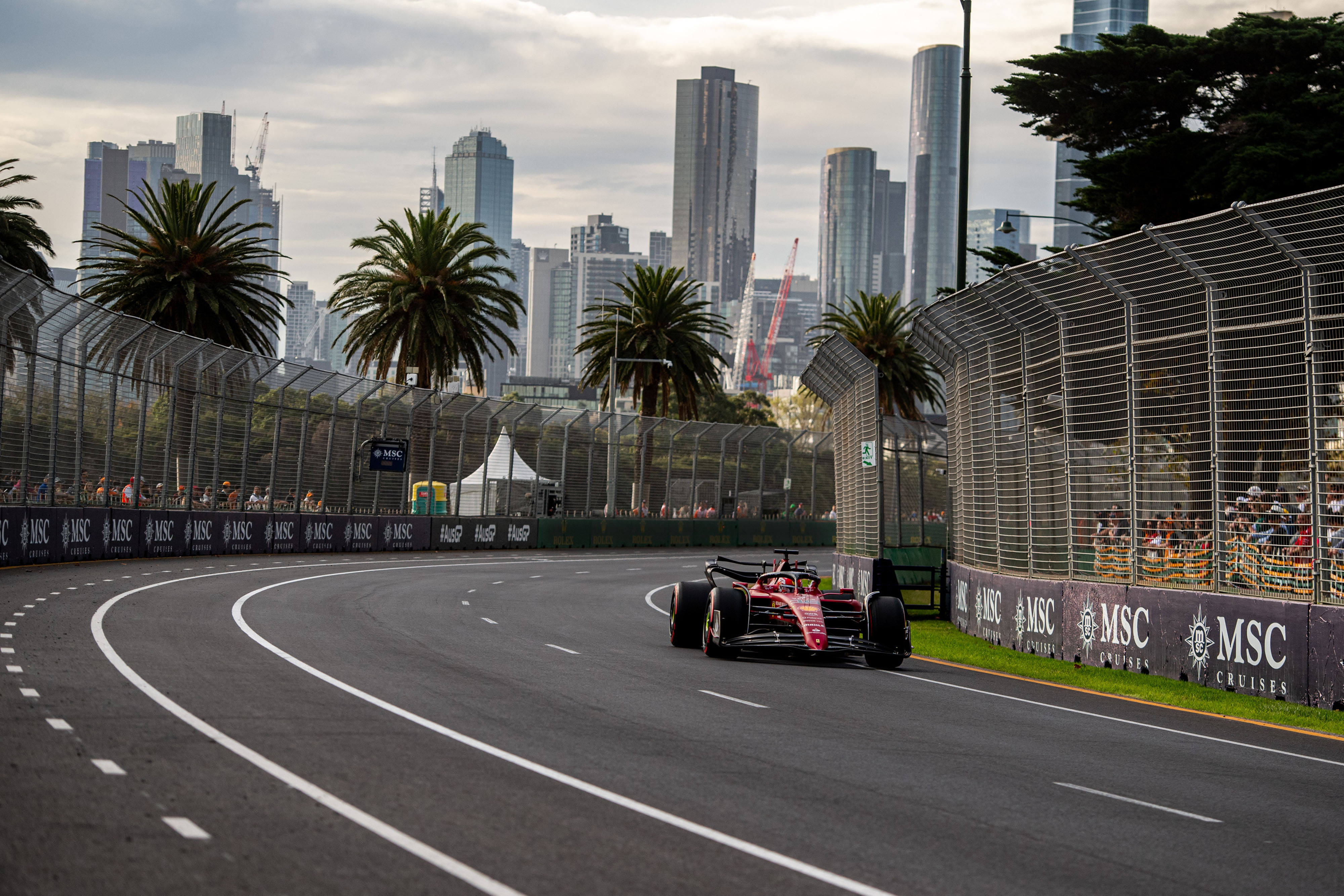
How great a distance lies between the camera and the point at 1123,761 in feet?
33.1

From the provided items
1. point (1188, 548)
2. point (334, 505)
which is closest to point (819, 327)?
point (334, 505)

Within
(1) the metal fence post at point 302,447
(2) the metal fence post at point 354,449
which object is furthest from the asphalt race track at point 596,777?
(2) the metal fence post at point 354,449

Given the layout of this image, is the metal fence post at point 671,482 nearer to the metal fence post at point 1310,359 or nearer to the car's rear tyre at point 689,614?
the car's rear tyre at point 689,614

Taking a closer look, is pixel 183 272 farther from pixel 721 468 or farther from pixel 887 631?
pixel 887 631

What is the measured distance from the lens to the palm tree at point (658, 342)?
5631 centimetres

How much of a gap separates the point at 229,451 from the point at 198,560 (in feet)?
17.9

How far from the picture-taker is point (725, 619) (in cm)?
1588

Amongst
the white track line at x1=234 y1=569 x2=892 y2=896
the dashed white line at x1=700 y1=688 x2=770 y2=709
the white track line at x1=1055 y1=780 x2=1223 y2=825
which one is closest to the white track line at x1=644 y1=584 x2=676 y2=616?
the dashed white line at x1=700 y1=688 x2=770 y2=709

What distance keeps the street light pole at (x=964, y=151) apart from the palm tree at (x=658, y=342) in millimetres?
29192

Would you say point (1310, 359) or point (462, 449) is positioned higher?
point (1310, 359)

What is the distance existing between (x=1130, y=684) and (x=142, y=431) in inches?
869

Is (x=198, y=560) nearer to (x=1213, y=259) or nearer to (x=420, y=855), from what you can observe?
(x=1213, y=259)

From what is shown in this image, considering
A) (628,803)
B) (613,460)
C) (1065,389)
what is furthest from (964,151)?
(613,460)

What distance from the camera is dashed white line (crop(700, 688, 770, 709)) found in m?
11.9
